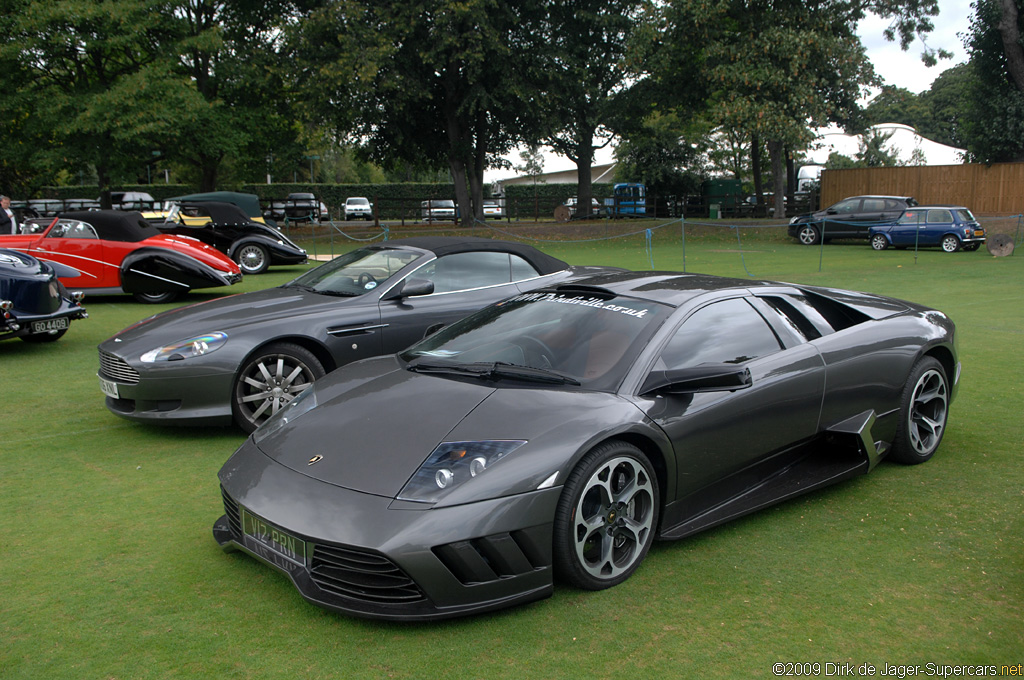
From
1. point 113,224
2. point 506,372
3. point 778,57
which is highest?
point 778,57

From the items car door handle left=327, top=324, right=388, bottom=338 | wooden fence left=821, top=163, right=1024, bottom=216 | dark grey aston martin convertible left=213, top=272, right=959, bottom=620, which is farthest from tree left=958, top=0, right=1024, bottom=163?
car door handle left=327, top=324, right=388, bottom=338

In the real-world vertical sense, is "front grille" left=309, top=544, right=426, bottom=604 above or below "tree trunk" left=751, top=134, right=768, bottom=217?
below

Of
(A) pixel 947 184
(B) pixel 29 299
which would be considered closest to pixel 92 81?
(B) pixel 29 299

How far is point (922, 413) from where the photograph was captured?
4.94 meters

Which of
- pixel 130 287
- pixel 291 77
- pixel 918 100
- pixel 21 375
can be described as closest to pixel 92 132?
pixel 291 77

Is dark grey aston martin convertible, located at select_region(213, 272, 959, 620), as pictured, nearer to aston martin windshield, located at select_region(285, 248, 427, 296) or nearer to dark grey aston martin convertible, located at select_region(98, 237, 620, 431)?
dark grey aston martin convertible, located at select_region(98, 237, 620, 431)

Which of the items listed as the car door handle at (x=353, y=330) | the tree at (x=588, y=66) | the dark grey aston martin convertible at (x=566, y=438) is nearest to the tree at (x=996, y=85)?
the tree at (x=588, y=66)

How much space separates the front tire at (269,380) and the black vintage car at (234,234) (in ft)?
41.5

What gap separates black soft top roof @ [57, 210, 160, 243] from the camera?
12.1m

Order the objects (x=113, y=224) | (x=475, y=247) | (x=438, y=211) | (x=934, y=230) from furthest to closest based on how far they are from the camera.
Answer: (x=438, y=211) → (x=934, y=230) → (x=113, y=224) → (x=475, y=247)

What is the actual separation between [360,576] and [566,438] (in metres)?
0.95

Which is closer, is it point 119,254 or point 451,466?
point 451,466

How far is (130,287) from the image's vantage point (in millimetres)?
12336

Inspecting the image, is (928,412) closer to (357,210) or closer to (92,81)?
(92,81)
